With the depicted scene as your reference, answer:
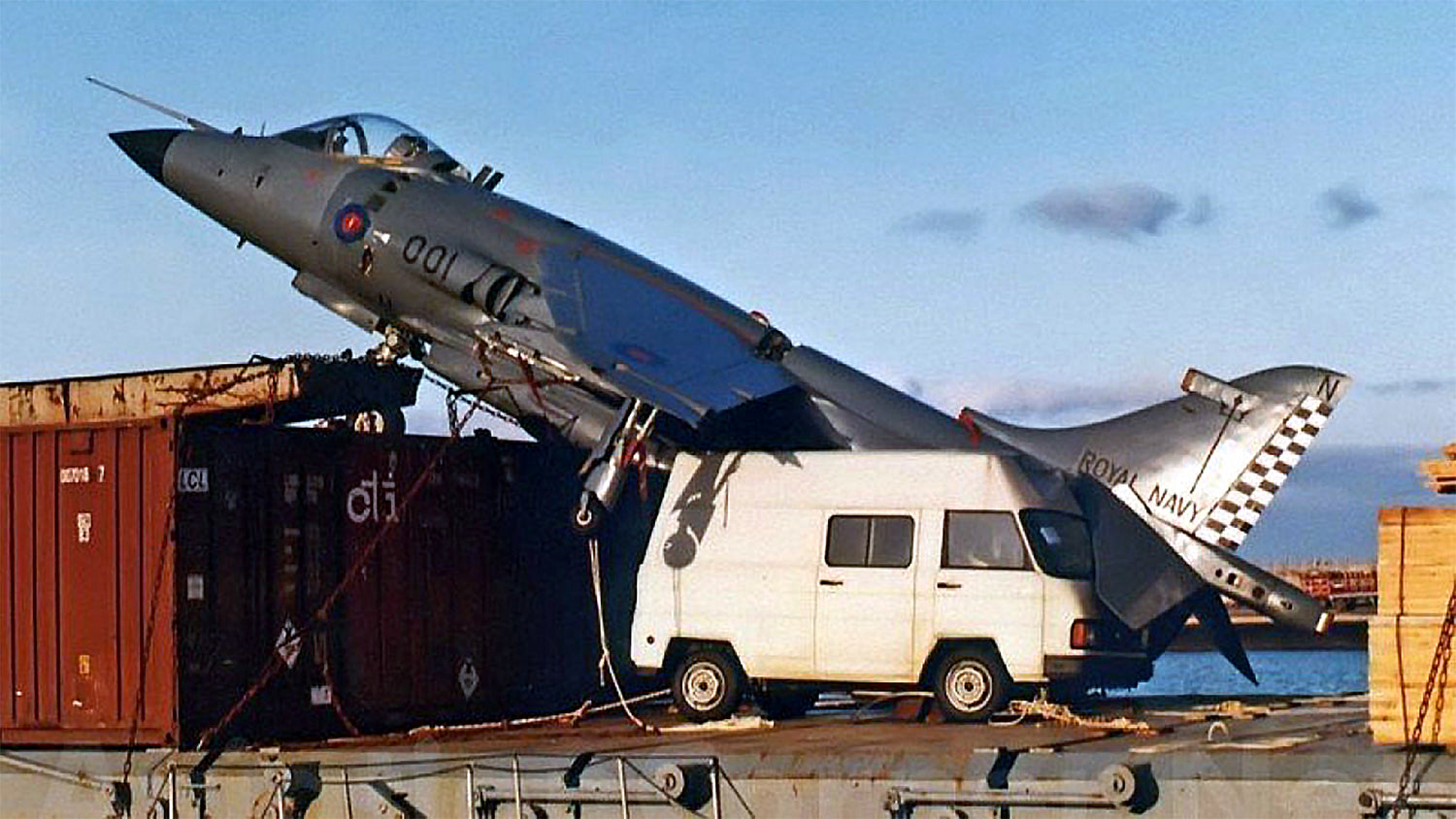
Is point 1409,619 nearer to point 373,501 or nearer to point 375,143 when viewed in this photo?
point 373,501

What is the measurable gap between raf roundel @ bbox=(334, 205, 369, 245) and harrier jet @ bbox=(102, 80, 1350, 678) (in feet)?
0.07

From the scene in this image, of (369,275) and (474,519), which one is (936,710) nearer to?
(474,519)

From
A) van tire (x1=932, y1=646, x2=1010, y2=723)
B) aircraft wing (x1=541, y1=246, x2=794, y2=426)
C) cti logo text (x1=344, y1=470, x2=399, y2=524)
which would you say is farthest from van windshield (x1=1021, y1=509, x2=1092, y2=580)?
cti logo text (x1=344, y1=470, x2=399, y2=524)

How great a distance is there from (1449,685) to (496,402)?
11450 mm

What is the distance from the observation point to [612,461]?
70.2 ft

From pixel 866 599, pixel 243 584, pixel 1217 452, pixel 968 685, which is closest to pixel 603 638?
pixel 866 599

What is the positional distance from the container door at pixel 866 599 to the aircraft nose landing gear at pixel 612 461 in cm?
220

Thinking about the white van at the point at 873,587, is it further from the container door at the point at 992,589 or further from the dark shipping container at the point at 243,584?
the dark shipping container at the point at 243,584

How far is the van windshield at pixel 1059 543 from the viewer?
778 inches

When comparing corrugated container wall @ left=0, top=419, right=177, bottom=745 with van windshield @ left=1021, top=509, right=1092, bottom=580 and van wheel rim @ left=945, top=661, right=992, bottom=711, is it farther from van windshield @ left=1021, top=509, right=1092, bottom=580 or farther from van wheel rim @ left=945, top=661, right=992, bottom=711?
van windshield @ left=1021, top=509, right=1092, bottom=580

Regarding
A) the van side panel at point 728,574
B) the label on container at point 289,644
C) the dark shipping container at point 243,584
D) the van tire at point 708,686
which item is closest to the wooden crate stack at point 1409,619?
the van side panel at point 728,574

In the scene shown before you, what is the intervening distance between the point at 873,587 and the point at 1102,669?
2.05 metres

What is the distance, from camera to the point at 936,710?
→ 20.0m

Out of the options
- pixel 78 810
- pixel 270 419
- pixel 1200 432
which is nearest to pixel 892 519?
pixel 1200 432
